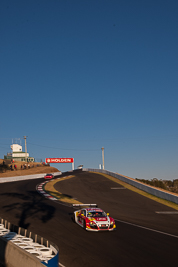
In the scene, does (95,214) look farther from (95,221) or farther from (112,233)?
(112,233)

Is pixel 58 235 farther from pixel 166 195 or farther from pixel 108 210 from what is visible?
pixel 166 195

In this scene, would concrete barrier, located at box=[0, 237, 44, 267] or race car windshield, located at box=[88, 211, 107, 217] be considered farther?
race car windshield, located at box=[88, 211, 107, 217]

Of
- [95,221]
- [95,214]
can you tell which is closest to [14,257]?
[95,221]

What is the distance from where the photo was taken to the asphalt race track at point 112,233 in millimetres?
11242

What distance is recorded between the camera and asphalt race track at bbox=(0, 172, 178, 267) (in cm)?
1124

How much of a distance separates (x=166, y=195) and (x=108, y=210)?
1013 cm

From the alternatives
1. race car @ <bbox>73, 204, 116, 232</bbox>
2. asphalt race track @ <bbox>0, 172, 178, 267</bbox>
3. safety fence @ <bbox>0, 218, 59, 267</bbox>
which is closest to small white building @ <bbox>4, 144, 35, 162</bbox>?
asphalt race track @ <bbox>0, 172, 178, 267</bbox>

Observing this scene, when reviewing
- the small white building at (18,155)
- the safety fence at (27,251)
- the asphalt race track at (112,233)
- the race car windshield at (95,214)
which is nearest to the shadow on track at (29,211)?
the asphalt race track at (112,233)

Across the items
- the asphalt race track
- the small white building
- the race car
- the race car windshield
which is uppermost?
the small white building

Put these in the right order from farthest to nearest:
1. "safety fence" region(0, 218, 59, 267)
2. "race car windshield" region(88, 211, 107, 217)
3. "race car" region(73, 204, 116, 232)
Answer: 1. "race car windshield" region(88, 211, 107, 217)
2. "race car" region(73, 204, 116, 232)
3. "safety fence" region(0, 218, 59, 267)

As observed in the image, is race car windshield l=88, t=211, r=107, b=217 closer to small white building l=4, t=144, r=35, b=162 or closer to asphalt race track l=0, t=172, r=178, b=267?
asphalt race track l=0, t=172, r=178, b=267

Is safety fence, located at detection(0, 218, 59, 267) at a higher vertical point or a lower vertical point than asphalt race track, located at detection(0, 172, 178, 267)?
higher

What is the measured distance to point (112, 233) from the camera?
52.0 feet

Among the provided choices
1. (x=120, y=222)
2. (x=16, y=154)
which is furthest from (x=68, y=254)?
(x=16, y=154)
